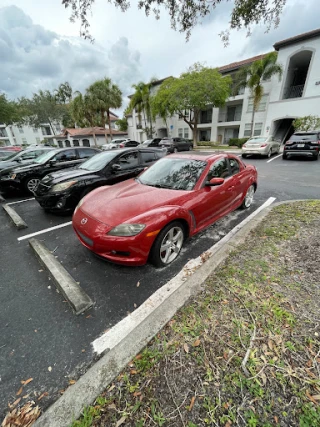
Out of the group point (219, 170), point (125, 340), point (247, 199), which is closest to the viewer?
point (125, 340)

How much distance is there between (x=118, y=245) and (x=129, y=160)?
3480mm

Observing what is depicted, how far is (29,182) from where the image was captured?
6.23 metres

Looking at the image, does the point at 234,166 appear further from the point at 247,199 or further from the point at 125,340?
the point at 125,340

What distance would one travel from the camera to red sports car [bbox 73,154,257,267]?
2.39m

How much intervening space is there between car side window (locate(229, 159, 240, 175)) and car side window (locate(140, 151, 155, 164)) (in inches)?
100

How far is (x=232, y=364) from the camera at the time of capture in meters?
1.46

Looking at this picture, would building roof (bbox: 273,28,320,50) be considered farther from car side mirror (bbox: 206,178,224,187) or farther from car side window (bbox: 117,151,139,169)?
car side mirror (bbox: 206,178,224,187)

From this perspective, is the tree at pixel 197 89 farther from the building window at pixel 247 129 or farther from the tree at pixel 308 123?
the tree at pixel 308 123

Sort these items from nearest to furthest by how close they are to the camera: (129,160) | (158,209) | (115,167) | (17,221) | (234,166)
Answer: (158,209) < (234,166) < (17,221) < (115,167) < (129,160)

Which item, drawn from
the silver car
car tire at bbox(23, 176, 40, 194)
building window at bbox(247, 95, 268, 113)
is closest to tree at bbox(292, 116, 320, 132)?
building window at bbox(247, 95, 268, 113)

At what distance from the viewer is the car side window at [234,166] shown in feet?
12.9

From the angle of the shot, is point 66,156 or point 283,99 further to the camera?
point 283,99

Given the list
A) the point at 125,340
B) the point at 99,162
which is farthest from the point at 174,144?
the point at 125,340

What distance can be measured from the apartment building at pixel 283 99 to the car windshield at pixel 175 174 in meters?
20.4
